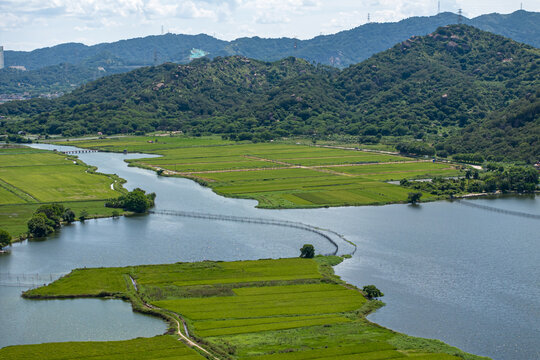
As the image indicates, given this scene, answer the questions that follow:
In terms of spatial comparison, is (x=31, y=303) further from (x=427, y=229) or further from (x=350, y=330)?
(x=427, y=229)

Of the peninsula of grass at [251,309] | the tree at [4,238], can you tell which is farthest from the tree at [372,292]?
the tree at [4,238]

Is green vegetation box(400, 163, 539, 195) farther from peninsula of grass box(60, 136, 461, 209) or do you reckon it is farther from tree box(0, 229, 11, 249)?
tree box(0, 229, 11, 249)

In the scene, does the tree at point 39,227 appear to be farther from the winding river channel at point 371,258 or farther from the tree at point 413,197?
the tree at point 413,197

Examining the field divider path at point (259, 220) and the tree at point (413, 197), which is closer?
the field divider path at point (259, 220)

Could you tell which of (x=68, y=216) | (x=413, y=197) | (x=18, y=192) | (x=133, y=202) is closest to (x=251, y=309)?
(x=68, y=216)

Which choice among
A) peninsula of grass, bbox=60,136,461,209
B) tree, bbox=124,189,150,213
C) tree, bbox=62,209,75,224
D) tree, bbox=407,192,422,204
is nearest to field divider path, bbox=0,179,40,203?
tree, bbox=62,209,75,224

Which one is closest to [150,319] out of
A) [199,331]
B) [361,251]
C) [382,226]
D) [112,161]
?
[199,331]

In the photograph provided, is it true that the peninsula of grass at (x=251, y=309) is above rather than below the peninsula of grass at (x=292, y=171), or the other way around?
below
